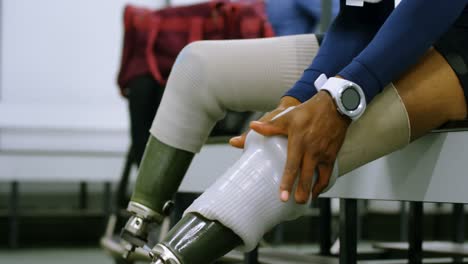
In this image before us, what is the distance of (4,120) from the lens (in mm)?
3932

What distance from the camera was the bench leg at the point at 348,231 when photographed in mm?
1062

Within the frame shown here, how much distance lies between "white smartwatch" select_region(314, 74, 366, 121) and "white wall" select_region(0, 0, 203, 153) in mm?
3395

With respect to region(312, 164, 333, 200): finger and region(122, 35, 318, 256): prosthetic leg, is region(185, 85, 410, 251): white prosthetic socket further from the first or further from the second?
region(122, 35, 318, 256): prosthetic leg

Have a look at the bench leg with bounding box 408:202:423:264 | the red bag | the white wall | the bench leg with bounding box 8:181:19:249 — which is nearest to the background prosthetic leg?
the bench leg with bounding box 408:202:423:264

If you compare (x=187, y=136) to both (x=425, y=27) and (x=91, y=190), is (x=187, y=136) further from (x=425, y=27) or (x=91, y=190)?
(x=91, y=190)

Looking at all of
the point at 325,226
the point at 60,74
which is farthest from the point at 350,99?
the point at 60,74

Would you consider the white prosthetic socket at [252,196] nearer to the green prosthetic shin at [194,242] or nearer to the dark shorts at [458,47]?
the green prosthetic shin at [194,242]

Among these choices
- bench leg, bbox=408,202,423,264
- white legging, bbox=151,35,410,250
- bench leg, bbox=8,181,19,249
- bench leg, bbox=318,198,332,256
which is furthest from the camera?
bench leg, bbox=8,181,19,249

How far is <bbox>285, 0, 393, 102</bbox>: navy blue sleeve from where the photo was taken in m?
0.89

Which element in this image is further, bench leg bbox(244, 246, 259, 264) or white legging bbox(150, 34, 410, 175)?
bench leg bbox(244, 246, 259, 264)

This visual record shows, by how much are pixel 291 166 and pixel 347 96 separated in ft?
0.31

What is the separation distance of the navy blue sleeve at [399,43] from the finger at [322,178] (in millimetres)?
85

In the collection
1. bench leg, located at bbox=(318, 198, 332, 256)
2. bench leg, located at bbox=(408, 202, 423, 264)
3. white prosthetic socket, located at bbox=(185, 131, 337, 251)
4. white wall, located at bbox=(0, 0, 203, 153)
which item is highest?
white prosthetic socket, located at bbox=(185, 131, 337, 251)

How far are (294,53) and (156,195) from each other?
28 cm
